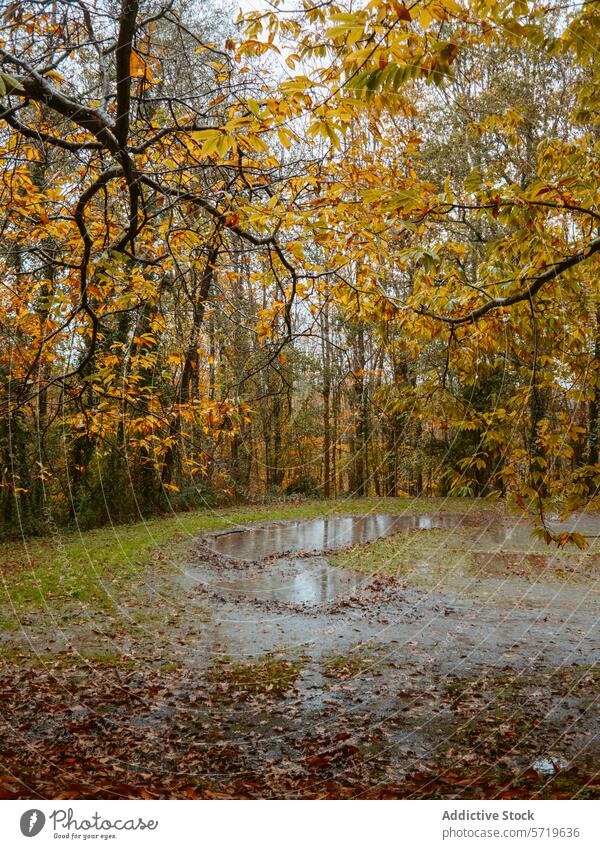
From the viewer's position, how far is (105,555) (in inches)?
367

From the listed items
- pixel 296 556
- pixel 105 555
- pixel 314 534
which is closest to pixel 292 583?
pixel 296 556

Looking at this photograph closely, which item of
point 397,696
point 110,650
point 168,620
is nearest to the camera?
point 397,696

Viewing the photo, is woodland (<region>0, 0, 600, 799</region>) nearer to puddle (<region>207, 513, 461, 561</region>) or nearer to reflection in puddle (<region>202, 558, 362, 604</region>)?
reflection in puddle (<region>202, 558, 362, 604</region>)

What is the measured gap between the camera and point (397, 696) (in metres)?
4.30

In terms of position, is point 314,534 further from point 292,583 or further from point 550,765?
point 550,765

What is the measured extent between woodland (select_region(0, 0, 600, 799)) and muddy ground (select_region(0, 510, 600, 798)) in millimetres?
28

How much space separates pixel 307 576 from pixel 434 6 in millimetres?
7593

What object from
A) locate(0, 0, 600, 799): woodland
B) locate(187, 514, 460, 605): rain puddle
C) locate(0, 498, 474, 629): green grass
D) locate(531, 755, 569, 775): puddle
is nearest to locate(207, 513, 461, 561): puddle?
locate(187, 514, 460, 605): rain puddle

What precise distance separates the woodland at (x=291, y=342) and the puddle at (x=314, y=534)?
6.87ft

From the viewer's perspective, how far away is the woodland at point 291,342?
2887mm

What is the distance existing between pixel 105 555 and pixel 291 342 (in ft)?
20.6
